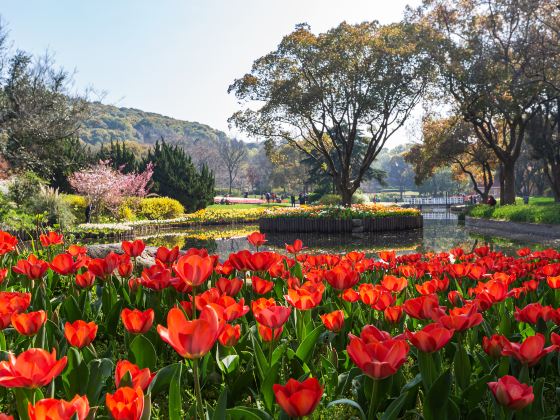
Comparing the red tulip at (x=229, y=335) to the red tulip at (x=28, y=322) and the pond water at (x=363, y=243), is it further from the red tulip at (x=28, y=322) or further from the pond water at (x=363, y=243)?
the pond water at (x=363, y=243)

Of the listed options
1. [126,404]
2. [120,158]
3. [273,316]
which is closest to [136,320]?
[273,316]

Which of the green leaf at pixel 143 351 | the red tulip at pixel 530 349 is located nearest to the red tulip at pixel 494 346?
the red tulip at pixel 530 349

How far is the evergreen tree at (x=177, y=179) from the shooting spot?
32.8 m

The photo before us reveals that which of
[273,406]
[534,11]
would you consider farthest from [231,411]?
[534,11]

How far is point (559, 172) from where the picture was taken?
25.5m

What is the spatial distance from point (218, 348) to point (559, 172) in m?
28.0

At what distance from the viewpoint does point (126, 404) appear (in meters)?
0.94

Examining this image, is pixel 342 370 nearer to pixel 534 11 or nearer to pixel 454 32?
pixel 534 11

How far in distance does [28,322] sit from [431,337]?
120 cm

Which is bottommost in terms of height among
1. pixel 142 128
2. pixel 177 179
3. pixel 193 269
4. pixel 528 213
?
pixel 528 213

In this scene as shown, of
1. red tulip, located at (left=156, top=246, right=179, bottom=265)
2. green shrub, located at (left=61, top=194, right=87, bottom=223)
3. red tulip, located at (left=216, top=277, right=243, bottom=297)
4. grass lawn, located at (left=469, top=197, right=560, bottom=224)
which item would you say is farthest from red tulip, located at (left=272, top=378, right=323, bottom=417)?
green shrub, located at (left=61, top=194, right=87, bottom=223)

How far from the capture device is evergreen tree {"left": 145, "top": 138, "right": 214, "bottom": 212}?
32.8 metres

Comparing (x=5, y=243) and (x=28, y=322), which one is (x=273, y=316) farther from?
(x=5, y=243)

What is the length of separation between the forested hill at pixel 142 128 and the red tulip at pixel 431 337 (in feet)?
488
